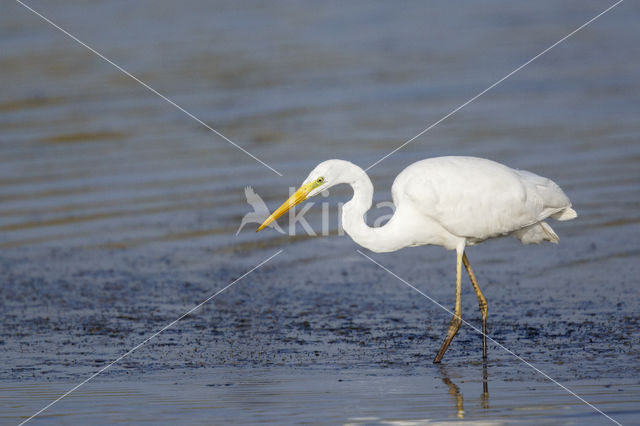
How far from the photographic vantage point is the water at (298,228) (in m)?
7.07

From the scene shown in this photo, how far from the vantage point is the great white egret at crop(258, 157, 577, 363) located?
8.20m

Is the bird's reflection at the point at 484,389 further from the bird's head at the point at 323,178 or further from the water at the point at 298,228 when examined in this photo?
the bird's head at the point at 323,178

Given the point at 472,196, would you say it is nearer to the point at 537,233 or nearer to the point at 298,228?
the point at 537,233

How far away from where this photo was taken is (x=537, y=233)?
29.4 ft

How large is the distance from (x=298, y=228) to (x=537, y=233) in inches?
135

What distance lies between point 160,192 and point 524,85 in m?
7.49

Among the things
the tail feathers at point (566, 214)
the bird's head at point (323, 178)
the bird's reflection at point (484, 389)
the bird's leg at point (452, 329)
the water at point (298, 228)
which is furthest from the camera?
the tail feathers at point (566, 214)

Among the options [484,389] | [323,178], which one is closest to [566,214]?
[323,178]

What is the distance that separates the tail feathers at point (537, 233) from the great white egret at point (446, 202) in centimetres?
28

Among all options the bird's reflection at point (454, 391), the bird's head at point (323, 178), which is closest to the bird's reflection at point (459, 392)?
the bird's reflection at point (454, 391)

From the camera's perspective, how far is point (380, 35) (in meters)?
21.4

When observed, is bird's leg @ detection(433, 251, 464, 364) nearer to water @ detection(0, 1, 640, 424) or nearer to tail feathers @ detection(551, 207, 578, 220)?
water @ detection(0, 1, 640, 424)

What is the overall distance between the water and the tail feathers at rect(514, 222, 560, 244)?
57 centimetres

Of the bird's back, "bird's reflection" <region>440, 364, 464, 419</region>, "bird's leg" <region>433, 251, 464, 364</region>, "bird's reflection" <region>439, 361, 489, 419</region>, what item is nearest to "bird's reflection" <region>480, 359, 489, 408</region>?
"bird's reflection" <region>439, 361, 489, 419</region>
